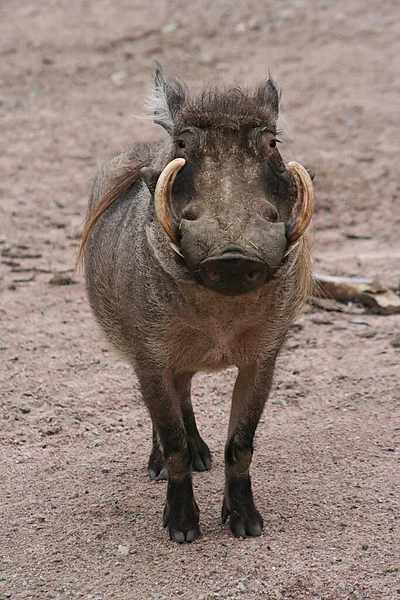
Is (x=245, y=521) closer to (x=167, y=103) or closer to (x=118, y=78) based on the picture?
(x=167, y=103)

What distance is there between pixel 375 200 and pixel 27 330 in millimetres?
3716

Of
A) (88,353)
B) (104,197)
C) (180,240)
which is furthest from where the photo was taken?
(88,353)

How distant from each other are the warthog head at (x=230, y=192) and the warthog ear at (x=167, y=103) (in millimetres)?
16

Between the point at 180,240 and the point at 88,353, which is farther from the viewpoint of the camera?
the point at 88,353

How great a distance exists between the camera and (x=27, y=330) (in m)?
6.12

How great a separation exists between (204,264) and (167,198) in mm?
326

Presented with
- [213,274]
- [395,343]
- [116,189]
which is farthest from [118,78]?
[213,274]

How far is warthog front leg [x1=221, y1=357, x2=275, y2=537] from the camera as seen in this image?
13.1ft

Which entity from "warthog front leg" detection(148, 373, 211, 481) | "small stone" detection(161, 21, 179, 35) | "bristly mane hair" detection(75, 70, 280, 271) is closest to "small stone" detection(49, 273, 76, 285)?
"warthog front leg" detection(148, 373, 211, 481)

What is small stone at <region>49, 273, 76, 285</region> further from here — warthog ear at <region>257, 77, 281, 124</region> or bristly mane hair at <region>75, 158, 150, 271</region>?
warthog ear at <region>257, 77, 281, 124</region>

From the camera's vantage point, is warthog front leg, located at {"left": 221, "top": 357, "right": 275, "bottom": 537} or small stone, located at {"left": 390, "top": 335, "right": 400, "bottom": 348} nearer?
warthog front leg, located at {"left": 221, "top": 357, "right": 275, "bottom": 537}

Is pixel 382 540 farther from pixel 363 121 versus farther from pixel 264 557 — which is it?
pixel 363 121

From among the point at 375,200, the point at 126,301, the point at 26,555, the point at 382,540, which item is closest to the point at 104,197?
the point at 126,301

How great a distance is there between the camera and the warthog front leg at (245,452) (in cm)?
398
